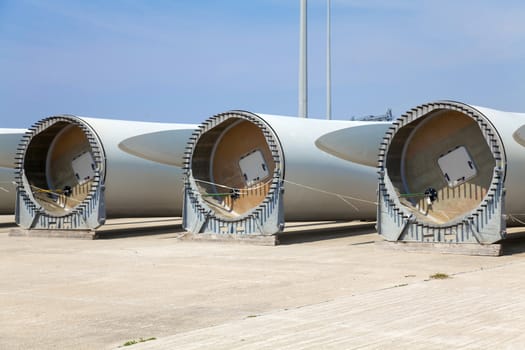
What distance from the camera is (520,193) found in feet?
57.0

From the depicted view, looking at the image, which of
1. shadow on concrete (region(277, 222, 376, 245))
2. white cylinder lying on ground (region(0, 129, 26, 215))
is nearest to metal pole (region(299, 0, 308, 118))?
shadow on concrete (region(277, 222, 376, 245))

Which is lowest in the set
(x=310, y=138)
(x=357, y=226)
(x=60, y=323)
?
(x=357, y=226)

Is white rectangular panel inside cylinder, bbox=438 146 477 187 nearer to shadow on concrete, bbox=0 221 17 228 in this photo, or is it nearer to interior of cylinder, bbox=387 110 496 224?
interior of cylinder, bbox=387 110 496 224

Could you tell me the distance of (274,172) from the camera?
2048cm

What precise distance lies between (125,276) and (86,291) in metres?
1.84

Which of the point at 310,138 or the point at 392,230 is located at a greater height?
the point at 310,138

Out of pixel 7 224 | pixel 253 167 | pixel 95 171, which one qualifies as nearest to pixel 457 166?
pixel 253 167

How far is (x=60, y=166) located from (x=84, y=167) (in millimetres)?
1134

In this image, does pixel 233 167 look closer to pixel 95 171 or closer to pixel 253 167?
pixel 253 167

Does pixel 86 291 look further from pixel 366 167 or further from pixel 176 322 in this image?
pixel 366 167

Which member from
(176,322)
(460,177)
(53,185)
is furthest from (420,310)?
(53,185)

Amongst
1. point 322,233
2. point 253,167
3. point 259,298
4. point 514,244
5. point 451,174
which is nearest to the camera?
point 259,298

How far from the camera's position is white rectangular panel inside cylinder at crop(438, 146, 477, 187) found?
1884 centimetres

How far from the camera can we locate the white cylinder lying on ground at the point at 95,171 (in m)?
23.1
